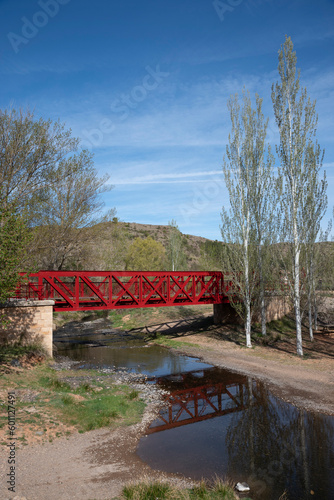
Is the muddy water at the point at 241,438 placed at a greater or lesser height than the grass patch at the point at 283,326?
lesser

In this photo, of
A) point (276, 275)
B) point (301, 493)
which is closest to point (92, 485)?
point (301, 493)

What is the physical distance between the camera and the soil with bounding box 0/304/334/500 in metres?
6.41

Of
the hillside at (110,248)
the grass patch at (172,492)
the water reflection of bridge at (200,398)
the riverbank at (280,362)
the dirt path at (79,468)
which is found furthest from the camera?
the hillside at (110,248)

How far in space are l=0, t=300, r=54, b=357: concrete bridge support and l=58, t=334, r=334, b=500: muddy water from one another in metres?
6.02

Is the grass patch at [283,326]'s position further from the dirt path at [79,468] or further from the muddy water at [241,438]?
the dirt path at [79,468]

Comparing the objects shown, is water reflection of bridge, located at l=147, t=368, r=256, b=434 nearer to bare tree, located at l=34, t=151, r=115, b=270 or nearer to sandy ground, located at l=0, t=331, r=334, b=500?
sandy ground, located at l=0, t=331, r=334, b=500

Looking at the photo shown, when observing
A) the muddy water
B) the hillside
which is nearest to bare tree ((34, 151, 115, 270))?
the hillside

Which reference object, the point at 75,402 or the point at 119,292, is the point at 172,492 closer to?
the point at 75,402

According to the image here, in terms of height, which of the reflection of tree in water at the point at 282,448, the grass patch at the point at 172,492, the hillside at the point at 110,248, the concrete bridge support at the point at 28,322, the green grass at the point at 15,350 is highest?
the hillside at the point at 110,248

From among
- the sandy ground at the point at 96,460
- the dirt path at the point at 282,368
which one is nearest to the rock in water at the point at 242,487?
the sandy ground at the point at 96,460

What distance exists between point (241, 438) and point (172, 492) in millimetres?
3477

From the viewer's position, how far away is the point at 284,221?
61.5ft

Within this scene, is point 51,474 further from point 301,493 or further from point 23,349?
point 23,349

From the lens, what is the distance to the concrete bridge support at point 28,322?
16.1 meters
